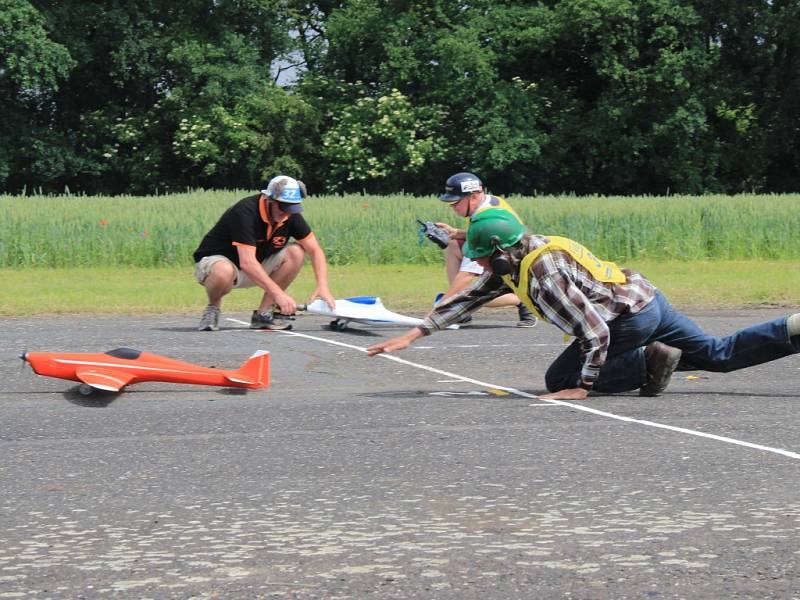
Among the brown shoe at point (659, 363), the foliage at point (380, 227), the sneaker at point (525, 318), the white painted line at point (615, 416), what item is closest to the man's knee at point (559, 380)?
the white painted line at point (615, 416)

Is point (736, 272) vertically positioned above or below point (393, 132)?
below

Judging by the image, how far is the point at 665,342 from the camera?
9109 millimetres

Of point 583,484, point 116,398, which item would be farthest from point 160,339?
point 583,484

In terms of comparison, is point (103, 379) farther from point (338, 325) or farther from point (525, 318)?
point (525, 318)

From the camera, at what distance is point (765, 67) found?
165ft

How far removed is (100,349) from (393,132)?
115 feet

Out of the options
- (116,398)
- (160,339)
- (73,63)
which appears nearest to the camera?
(116,398)

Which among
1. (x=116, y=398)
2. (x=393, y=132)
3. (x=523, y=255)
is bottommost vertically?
(x=116, y=398)

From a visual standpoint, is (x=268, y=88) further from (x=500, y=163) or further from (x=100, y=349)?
(x=100, y=349)

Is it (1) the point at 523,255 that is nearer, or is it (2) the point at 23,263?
(1) the point at 523,255

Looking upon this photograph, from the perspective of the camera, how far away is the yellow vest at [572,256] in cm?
849

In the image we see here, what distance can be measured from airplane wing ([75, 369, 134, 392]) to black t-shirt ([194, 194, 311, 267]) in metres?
4.35

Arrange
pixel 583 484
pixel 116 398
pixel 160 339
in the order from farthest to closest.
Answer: pixel 160 339
pixel 116 398
pixel 583 484

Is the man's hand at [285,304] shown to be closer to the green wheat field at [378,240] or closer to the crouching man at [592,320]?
the crouching man at [592,320]
